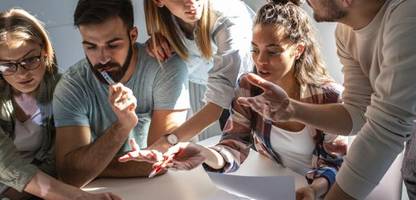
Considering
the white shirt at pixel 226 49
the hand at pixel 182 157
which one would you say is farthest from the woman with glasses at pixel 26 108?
the white shirt at pixel 226 49

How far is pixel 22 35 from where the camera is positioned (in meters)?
0.81

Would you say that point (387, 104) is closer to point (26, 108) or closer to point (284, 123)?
point (284, 123)

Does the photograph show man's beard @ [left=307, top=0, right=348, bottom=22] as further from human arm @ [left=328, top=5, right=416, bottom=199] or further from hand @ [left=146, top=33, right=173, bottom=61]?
hand @ [left=146, top=33, right=173, bottom=61]

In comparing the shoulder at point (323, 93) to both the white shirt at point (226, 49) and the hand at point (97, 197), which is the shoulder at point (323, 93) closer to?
the white shirt at point (226, 49)

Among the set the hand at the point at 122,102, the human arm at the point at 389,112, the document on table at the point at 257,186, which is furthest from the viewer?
the hand at the point at 122,102

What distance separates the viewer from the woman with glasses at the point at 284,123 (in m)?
0.80

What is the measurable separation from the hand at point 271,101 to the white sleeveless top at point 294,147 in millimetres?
74

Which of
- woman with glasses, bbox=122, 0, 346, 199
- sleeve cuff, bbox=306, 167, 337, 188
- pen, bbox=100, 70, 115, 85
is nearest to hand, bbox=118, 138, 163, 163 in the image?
woman with glasses, bbox=122, 0, 346, 199

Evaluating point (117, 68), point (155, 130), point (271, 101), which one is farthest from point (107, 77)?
point (271, 101)

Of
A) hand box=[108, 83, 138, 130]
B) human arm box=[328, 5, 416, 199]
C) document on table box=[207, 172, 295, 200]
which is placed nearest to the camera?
human arm box=[328, 5, 416, 199]

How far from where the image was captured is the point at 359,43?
69cm

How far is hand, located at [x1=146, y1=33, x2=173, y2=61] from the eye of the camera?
2.84 ft

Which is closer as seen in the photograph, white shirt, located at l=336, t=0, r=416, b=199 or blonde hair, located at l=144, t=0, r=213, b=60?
white shirt, located at l=336, t=0, r=416, b=199

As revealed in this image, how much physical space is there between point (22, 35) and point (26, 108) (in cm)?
12
